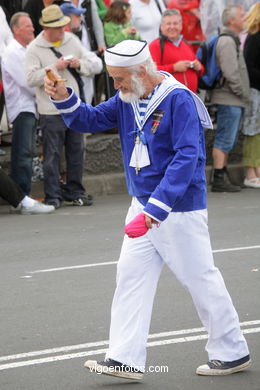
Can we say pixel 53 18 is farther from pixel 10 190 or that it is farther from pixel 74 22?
pixel 10 190

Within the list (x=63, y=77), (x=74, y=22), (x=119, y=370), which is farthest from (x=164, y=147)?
(x=74, y=22)

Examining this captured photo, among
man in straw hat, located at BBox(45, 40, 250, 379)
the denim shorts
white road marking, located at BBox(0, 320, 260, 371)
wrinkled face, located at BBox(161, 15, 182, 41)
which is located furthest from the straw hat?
man in straw hat, located at BBox(45, 40, 250, 379)

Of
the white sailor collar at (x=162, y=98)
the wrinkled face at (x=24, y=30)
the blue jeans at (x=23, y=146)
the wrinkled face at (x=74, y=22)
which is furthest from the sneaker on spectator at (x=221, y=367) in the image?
the wrinkled face at (x=74, y=22)

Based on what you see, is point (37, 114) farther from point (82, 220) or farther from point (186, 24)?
point (186, 24)

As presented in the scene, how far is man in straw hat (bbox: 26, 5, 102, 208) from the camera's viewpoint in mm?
11766

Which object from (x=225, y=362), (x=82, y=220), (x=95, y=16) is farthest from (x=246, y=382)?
(x=95, y=16)

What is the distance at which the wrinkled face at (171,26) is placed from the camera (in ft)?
41.5

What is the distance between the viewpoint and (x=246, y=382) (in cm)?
581

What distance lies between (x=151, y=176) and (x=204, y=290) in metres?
0.70

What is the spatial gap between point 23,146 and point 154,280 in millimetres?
6554

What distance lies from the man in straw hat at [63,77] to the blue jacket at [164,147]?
5.31 metres

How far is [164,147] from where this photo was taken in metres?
5.78

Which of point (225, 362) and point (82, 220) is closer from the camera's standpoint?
point (225, 362)

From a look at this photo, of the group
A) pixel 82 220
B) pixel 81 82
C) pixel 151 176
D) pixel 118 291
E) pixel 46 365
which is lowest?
pixel 82 220
